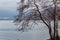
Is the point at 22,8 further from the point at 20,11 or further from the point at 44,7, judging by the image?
the point at 44,7

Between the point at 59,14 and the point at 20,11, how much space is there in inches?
128

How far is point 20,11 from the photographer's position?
1970 cm

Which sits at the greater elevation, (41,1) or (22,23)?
(41,1)

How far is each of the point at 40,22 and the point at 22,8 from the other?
1.96m

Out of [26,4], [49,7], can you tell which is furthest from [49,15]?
[26,4]

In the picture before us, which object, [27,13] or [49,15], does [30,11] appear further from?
[49,15]

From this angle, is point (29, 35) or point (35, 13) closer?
point (35, 13)

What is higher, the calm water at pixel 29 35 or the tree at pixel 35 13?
the tree at pixel 35 13

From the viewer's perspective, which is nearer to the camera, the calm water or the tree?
the tree

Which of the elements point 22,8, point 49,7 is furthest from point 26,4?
point 49,7

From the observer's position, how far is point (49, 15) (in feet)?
64.9

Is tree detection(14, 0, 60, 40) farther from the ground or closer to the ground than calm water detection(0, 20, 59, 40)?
farther from the ground

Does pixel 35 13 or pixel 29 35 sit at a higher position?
pixel 35 13

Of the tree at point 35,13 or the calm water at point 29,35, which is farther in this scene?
the calm water at point 29,35
